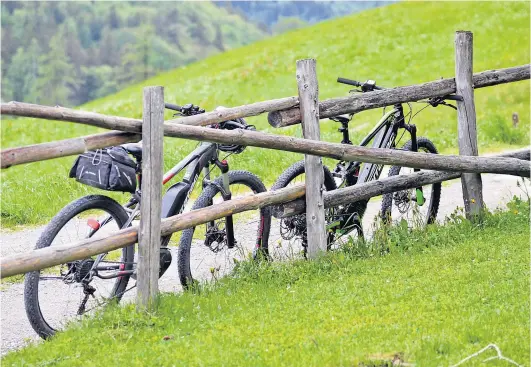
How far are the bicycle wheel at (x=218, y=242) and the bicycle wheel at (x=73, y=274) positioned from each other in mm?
537

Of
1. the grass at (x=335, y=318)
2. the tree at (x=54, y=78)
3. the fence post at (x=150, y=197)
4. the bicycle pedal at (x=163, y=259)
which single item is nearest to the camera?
the grass at (x=335, y=318)

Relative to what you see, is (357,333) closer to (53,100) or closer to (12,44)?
(53,100)

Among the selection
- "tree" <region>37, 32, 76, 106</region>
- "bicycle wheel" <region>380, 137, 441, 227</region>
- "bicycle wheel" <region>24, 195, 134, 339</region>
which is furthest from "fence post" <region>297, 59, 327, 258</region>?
"tree" <region>37, 32, 76, 106</region>

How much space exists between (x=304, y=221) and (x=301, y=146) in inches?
45.1

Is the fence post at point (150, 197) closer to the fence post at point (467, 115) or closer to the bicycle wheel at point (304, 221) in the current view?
the bicycle wheel at point (304, 221)

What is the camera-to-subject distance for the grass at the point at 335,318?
590cm

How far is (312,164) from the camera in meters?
8.17

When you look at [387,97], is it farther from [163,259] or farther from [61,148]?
[61,148]

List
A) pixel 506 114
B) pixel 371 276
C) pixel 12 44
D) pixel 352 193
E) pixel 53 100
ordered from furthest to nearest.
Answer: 1. pixel 12 44
2. pixel 53 100
3. pixel 506 114
4. pixel 352 193
5. pixel 371 276

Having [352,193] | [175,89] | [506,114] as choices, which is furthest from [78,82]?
[352,193]

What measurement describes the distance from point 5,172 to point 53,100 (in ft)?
350

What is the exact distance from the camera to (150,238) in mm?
6773

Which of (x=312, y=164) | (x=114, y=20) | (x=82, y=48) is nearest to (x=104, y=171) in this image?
(x=312, y=164)

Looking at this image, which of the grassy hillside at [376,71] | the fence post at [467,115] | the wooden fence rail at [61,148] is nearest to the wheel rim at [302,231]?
the fence post at [467,115]
